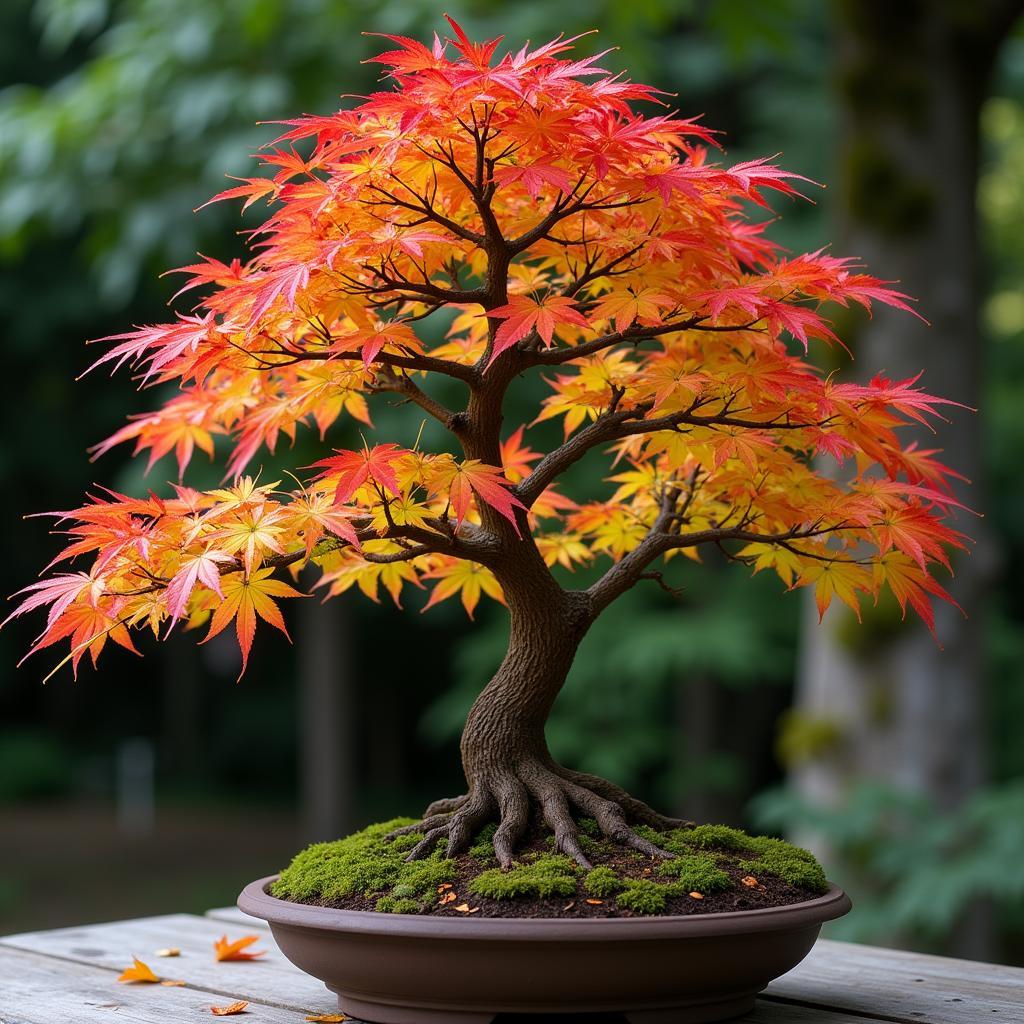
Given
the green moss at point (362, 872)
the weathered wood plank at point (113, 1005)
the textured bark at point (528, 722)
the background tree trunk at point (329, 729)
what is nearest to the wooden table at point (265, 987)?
the weathered wood plank at point (113, 1005)

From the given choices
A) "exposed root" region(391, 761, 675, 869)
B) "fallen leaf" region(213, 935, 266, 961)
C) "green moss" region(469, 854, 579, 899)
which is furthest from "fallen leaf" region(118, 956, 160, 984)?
"green moss" region(469, 854, 579, 899)

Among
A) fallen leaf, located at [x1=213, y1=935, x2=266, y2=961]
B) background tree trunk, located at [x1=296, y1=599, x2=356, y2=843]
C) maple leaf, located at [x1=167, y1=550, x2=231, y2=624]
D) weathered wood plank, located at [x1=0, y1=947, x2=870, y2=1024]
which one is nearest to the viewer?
maple leaf, located at [x1=167, y1=550, x2=231, y2=624]

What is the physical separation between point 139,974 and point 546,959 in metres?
0.63

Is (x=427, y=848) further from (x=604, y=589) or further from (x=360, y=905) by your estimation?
(x=604, y=589)

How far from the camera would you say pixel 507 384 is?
1.53 meters

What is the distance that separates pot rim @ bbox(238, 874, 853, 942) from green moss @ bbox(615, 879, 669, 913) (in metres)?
0.02

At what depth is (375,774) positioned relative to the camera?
11.1m

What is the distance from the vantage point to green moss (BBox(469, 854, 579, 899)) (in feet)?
4.39

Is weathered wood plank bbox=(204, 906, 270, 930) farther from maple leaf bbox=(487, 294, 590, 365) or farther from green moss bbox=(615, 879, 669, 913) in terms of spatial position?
maple leaf bbox=(487, 294, 590, 365)

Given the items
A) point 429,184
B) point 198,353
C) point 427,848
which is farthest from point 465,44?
point 427,848

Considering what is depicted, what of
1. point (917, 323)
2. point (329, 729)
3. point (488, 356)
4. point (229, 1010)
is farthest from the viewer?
point (329, 729)

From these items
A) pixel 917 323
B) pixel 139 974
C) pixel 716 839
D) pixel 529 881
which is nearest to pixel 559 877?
pixel 529 881

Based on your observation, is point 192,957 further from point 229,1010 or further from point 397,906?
point 397,906

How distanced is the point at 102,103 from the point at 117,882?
15.3 feet
